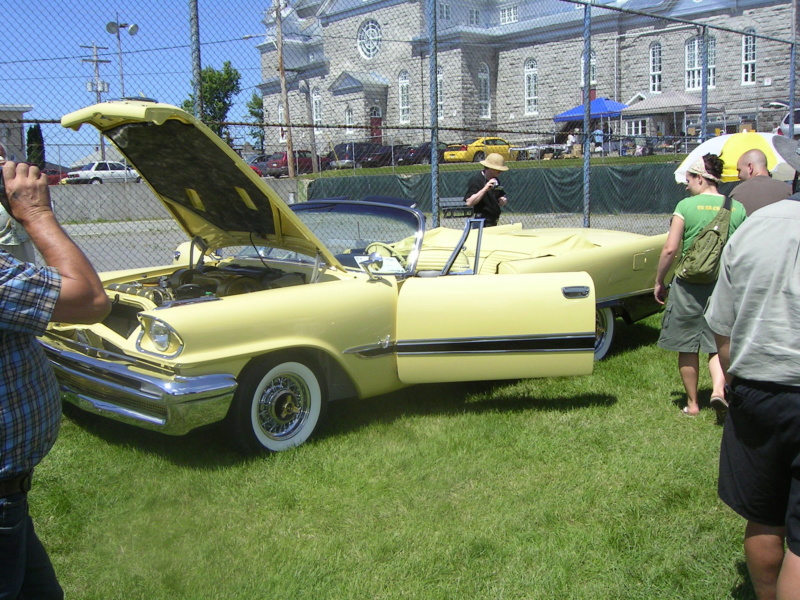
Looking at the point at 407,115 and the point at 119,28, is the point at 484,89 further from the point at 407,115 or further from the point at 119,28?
the point at 119,28

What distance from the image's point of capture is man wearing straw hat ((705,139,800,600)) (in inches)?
93.1

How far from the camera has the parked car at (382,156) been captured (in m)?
13.9

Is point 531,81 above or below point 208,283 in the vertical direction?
above

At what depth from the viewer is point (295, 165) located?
13.4m

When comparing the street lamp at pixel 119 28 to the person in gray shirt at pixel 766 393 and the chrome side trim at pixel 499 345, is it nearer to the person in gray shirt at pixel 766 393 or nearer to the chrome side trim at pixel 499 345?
the chrome side trim at pixel 499 345

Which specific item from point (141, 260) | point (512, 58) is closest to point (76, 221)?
point (141, 260)

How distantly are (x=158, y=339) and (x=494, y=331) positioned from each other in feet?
6.25

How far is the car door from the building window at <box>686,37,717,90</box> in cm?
3076

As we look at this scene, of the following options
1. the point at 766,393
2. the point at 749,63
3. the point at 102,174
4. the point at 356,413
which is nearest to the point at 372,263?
the point at 356,413

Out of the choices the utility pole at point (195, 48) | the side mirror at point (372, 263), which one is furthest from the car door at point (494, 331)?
the utility pole at point (195, 48)

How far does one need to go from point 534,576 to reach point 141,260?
10.3 meters

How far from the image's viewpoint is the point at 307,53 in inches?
543

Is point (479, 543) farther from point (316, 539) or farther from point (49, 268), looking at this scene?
point (49, 268)

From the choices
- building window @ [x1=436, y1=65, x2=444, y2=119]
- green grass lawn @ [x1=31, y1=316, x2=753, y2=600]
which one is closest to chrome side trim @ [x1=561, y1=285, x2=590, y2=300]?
green grass lawn @ [x1=31, y1=316, x2=753, y2=600]
